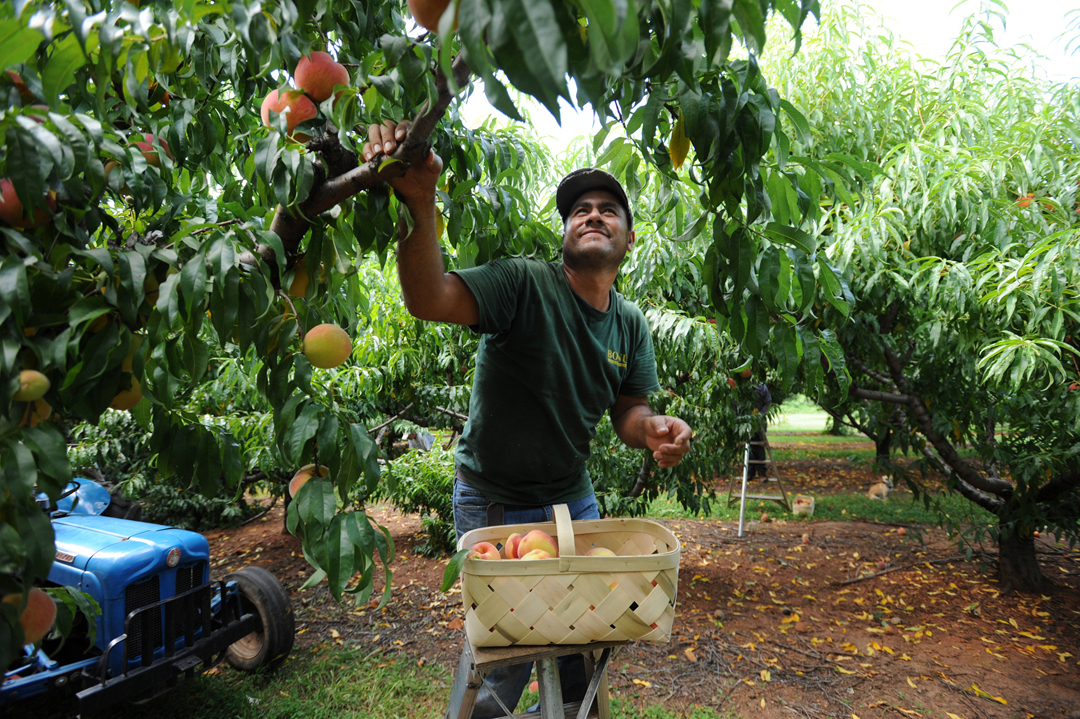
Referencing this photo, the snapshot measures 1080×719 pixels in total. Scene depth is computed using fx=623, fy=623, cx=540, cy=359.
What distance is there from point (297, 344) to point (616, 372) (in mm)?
1219

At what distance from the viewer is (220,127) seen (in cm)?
179

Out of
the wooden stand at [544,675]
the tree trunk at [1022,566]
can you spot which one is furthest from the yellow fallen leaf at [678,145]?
the tree trunk at [1022,566]

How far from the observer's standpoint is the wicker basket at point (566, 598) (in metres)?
1.36

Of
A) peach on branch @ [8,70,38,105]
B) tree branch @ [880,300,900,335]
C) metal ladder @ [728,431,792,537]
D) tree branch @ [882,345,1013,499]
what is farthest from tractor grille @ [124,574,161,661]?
tree branch @ [880,300,900,335]

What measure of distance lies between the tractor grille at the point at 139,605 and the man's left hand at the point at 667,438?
8.89 feet

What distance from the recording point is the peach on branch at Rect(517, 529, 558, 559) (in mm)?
1625

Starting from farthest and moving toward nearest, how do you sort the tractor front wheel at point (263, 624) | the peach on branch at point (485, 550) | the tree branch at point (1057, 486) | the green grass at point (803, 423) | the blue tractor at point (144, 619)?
the green grass at point (803, 423) < the tree branch at point (1057, 486) < the tractor front wheel at point (263, 624) < the blue tractor at point (144, 619) < the peach on branch at point (485, 550)

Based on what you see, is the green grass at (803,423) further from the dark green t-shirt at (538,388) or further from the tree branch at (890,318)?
Result: the dark green t-shirt at (538,388)

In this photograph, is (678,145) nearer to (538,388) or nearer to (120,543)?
(538,388)

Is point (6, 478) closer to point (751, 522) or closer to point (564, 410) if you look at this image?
point (564, 410)

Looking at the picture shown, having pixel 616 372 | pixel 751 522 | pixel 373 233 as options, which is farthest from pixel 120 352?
pixel 751 522

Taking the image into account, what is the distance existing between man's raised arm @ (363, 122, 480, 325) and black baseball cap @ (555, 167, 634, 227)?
2.23 ft

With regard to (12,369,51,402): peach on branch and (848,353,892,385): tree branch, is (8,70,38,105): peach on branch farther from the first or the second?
(848,353,892,385): tree branch

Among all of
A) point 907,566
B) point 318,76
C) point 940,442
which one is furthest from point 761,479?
point 318,76
